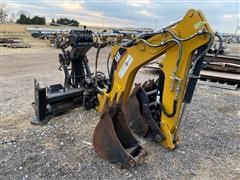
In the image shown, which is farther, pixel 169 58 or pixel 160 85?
pixel 160 85

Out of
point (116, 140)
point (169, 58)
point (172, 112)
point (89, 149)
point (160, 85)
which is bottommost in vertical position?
point (89, 149)

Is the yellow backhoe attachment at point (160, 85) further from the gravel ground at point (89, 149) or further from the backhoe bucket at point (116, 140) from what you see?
the gravel ground at point (89, 149)

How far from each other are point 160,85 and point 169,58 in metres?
0.45

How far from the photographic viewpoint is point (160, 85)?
11.8 feet

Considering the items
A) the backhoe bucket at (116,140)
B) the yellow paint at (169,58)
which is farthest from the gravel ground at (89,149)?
the yellow paint at (169,58)

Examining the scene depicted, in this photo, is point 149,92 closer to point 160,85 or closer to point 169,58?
point 160,85

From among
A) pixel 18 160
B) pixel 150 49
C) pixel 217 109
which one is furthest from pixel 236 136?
pixel 18 160

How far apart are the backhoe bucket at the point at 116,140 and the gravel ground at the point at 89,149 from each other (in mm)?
107

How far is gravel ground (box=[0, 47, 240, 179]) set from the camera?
3041mm

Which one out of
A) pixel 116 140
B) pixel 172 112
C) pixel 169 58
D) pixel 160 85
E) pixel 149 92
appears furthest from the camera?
pixel 149 92

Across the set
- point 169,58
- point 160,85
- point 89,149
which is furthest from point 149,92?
point 89,149

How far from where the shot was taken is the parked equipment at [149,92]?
10.00 feet

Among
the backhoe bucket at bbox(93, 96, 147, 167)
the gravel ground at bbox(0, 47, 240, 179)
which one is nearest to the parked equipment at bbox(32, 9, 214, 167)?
the backhoe bucket at bbox(93, 96, 147, 167)

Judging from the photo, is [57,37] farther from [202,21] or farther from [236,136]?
[236,136]
